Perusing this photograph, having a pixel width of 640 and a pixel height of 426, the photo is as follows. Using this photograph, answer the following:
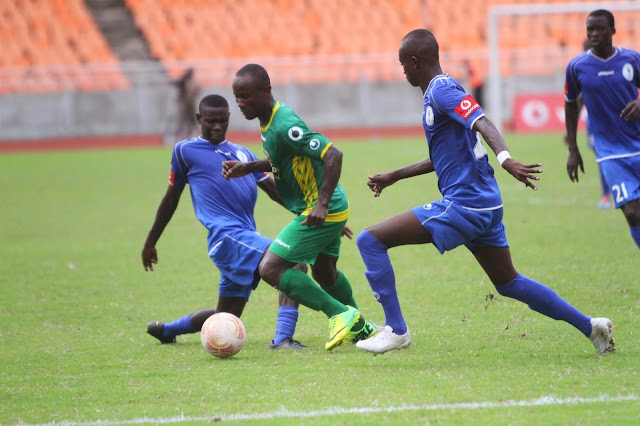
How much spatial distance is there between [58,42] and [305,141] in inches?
1164

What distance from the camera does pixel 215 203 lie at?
6477mm

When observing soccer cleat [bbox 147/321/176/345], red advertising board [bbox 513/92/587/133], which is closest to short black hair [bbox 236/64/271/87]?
soccer cleat [bbox 147/321/176/345]

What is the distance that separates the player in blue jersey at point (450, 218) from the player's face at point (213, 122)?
1.61 m

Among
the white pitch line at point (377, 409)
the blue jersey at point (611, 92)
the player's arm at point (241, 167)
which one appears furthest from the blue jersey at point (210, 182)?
the blue jersey at point (611, 92)

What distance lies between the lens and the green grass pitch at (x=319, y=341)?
4531 millimetres

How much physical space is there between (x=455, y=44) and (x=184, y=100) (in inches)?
412

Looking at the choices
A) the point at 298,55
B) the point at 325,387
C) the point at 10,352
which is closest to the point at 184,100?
the point at 298,55

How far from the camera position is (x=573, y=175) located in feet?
25.8

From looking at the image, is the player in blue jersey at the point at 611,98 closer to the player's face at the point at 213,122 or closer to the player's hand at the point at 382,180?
the player's hand at the point at 382,180

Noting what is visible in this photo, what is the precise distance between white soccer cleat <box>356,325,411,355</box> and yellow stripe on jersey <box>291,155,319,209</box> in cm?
97

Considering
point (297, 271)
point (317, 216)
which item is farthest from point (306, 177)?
point (297, 271)

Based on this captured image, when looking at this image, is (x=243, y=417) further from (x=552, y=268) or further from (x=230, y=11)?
(x=230, y=11)

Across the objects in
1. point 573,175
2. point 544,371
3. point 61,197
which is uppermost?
point 573,175

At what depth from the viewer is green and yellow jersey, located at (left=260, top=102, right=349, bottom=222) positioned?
5.61 m
